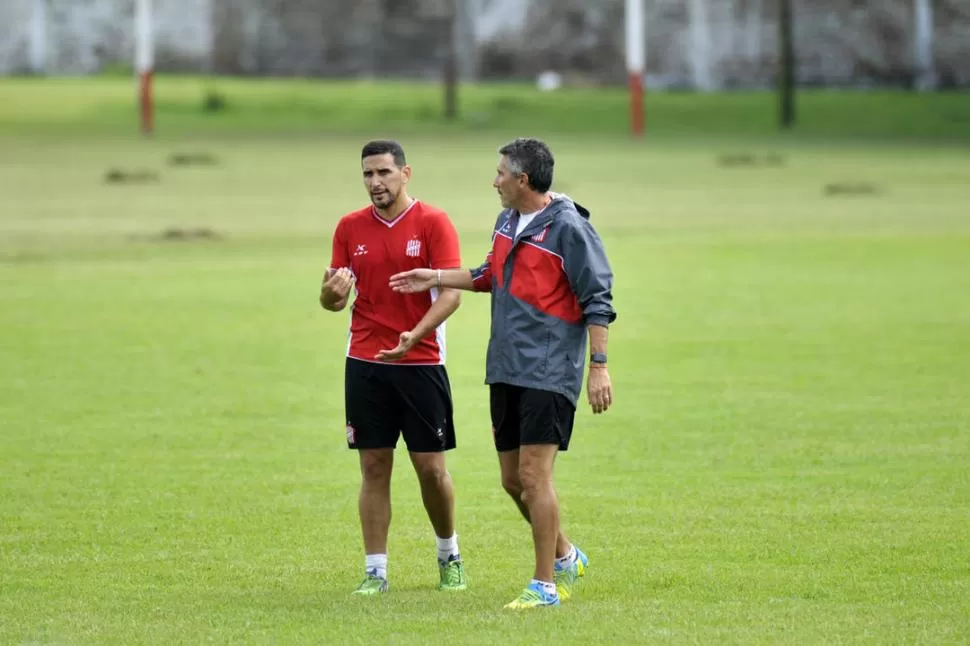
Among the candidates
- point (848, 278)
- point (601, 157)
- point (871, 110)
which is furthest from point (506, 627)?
point (871, 110)

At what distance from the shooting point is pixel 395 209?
9000 mm

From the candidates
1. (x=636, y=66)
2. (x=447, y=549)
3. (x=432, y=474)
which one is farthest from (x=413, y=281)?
(x=636, y=66)

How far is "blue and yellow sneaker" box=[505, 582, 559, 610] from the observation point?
8.35 metres

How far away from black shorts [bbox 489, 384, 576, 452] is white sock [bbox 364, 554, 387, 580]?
3.10 ft

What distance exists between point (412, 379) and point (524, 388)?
74cm

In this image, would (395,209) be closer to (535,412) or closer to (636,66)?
(535,412)

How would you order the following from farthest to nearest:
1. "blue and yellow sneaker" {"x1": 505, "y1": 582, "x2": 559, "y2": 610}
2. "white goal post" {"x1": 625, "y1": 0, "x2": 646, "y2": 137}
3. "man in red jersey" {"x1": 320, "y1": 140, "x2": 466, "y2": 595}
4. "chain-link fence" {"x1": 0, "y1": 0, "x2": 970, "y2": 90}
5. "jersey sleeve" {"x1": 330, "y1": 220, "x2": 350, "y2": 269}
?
"chain-link fence" {"x1": 0, "y1": 0, "x2": 970, "y2": 90} → "white goal post" {"x1": 625, "y1": 0, "x2": 646, "y2": 137} → "jersey sleeve" {"x1": 330, "y1": 220, "x2": 350, "y2": 269} → "man in red jersey" {"x1": 320, "y1": 140, "x2": 466, "y2": 595} → "blue and yellow sneaker" {"x1": 505, "y1": 582, "x2": 559, "y2": 610}

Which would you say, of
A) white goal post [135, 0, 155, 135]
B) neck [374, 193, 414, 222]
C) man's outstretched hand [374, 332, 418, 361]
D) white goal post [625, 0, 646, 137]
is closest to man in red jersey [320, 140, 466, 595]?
neck [374, 193, 414, 222]

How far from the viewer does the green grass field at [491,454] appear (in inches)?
332

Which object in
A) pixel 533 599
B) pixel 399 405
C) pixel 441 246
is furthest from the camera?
pixel 399 405

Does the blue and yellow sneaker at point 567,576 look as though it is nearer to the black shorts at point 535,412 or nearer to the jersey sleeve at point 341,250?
the black shorts at point 535,412

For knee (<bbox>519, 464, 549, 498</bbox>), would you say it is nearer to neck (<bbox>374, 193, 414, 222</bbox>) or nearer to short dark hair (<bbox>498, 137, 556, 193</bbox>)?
short dark hair (<bbox>498, 137, 556, 193</bbox>)

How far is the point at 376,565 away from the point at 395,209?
5.70ft

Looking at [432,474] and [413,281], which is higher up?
[413,281]
